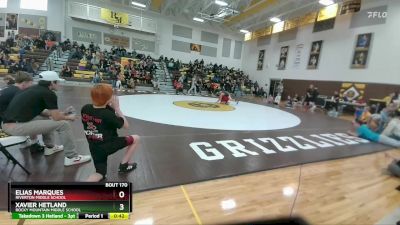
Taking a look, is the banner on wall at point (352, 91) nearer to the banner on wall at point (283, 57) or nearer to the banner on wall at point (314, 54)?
the banner on wall at point (314, 54)

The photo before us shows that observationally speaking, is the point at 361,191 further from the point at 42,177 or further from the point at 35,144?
the point at 35,144

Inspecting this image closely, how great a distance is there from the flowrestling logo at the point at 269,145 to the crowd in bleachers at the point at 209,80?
32.5 feet

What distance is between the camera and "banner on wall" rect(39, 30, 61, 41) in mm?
15445

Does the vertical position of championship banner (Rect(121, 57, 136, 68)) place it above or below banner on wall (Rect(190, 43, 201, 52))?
below

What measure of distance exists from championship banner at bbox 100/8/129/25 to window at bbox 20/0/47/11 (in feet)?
12.7

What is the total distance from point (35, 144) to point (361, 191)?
12.6 feet

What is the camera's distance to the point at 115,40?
700 inches

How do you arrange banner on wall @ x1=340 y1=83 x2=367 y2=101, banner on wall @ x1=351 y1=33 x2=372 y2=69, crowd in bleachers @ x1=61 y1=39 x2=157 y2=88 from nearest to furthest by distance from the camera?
banner on wall @ x1=340 y1=83 x2=367 y2=101, banner on wall @ x1=351 y1=33 x2=372 y2=69, crowd in bleachers @ x1=61 y1=39 x2=157 y2=88

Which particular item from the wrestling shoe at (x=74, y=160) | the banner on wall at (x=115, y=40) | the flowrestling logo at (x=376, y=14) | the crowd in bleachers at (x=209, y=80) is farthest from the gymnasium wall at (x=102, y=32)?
the wrestling shoe at (x=74, y=160)

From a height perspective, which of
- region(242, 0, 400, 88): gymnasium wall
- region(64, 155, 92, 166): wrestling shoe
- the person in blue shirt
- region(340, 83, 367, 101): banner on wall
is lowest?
region(64, 155, 92, 166): wrestling shoe

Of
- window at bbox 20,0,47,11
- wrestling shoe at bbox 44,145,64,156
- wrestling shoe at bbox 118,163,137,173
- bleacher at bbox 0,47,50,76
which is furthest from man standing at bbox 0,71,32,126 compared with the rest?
window at bbox 20,0,47,11

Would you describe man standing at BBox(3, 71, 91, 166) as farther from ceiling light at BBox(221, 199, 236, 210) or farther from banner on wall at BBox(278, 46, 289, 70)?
banner on wall at BBox(278, 46, 289, 70)
